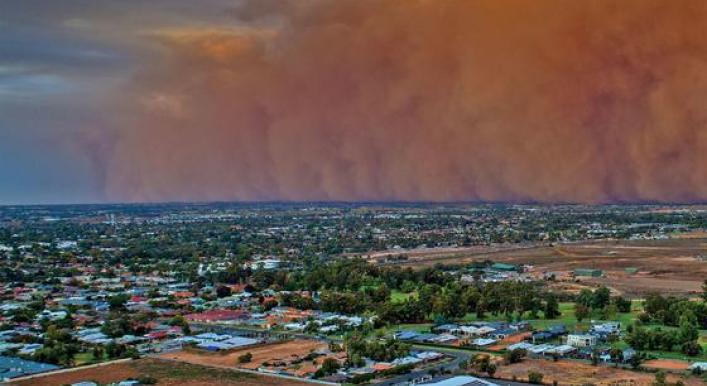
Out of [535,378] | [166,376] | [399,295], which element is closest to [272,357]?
[166,376]

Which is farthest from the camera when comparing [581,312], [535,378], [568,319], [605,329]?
[568,319]

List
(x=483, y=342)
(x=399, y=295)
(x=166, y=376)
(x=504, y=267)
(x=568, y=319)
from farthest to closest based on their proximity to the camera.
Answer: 1. (x=504, y=267)
2. (x=399, y=295)
3. (x=568, y=319)
4. (x=483, y=342)
5. (x=166, y=376)

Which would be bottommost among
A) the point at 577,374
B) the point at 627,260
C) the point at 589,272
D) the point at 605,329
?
the point at 577,374

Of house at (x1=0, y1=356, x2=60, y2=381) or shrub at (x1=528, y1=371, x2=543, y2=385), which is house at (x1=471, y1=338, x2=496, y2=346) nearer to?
shrub at (x1=528, y1=371, x2=543, y2=385)

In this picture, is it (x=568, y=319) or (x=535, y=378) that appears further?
(x=568, y=319)

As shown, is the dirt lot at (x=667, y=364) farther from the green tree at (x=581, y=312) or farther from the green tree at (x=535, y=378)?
the green tree at (x=581, y=312)

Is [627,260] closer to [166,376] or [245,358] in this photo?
[245,358]

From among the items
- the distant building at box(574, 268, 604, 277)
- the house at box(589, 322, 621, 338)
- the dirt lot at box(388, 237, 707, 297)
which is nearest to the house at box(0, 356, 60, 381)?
the house at box(589, 322, 621, 338)
